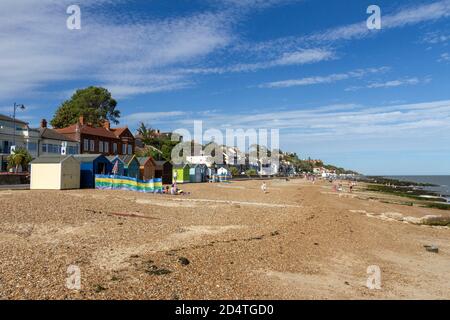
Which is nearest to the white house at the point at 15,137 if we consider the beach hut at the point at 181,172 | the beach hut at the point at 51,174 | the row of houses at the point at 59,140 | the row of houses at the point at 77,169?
the row of houses at the point at 59,140

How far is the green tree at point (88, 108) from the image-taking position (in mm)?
79375

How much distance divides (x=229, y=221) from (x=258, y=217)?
9.16ft

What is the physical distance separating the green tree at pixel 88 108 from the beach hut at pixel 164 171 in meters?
34.9

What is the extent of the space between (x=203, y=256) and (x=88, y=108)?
260 feet

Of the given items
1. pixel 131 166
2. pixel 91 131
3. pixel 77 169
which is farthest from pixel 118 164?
pixel 91 131

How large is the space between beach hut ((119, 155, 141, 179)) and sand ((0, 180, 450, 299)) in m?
22.4

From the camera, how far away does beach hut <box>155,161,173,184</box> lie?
5162cm

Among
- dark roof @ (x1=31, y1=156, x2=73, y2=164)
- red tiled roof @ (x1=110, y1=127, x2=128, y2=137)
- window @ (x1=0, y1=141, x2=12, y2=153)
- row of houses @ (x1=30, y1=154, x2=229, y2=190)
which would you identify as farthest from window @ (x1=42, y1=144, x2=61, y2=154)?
dark roof @ (x1=31, y1=156, x2=73, y2=164)

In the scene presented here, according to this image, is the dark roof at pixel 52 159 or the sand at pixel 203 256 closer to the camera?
the sand at pixel 203 256

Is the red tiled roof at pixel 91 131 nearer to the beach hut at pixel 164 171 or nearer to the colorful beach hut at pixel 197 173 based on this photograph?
the beach hut at pixel 164 171

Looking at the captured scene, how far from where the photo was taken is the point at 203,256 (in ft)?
38.7

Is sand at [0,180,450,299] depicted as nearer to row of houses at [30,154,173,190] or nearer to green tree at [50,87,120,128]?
row of houses at [30,154,173,190]

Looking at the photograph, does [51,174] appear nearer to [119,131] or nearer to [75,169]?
[75,169]
